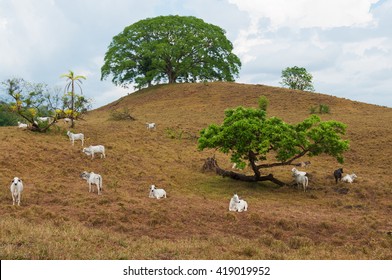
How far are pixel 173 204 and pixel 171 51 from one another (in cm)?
4583

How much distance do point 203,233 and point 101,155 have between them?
14.3m

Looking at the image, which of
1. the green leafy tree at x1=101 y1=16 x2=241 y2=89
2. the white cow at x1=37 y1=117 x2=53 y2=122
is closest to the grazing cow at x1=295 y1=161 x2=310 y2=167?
the white cow at x1=37 y1=117 x2=53 y2=122

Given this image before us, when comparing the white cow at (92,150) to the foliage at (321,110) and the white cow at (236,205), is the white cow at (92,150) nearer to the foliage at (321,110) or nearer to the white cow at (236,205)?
the white cow at (236,205)

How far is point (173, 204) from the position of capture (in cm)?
1728

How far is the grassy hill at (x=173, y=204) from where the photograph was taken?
10859mm

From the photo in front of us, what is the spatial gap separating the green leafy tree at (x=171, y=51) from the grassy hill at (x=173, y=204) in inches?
953

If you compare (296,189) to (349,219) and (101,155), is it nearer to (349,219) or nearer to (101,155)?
(349,219)

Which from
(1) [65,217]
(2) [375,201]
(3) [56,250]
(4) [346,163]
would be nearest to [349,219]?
(2) [375,201]

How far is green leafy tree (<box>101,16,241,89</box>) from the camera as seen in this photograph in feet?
204

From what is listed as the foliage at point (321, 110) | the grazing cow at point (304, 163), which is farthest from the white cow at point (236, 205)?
the foliage at point (321, 110)

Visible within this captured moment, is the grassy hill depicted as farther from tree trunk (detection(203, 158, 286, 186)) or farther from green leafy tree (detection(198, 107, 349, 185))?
green leafy tree (detection(198, 107, 349, 185))

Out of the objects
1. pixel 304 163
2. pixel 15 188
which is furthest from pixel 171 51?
pixel 15 188

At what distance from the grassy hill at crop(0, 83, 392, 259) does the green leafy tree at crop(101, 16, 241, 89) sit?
2421 cm

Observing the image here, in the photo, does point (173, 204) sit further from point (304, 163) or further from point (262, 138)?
point (304, 163)
